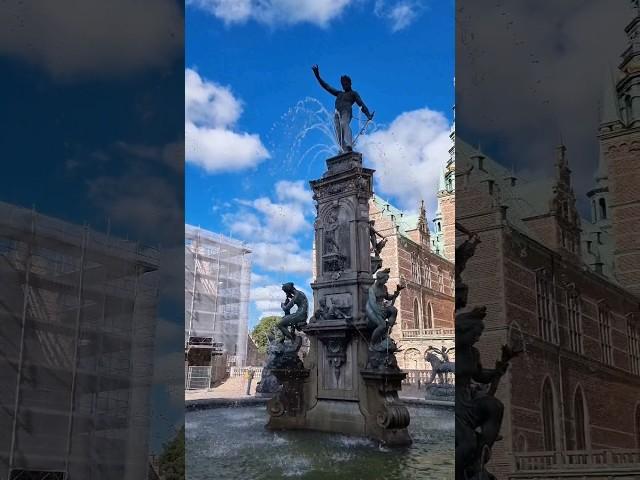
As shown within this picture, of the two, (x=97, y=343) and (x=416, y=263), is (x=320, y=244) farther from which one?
(x=416, y=263)

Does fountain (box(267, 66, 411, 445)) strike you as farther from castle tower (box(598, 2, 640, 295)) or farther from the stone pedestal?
castle tower (box(598, 2, 640, 295))

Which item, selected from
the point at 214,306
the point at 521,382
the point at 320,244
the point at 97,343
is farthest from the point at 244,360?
the point at 521,382

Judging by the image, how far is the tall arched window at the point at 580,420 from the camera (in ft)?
19.3

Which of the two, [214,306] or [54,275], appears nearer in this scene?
[54,275]

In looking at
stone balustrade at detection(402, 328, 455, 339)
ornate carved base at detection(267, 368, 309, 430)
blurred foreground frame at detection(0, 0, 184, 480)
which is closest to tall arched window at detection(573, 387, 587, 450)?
blurred foreground frame at detection(0, 0, 184, 480)

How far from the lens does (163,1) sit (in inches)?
308

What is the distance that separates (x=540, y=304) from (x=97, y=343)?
514cm

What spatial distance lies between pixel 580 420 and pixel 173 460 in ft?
15.6

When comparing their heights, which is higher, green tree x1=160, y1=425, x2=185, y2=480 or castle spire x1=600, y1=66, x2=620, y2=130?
castle spire x1=600, y1=66, x2=620, y2=130

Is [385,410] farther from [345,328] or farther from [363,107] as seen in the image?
[363,107]

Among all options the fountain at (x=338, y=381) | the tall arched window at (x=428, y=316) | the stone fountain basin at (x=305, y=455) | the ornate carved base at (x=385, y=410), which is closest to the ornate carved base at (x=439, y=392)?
the fountain at (x=338, y=381)

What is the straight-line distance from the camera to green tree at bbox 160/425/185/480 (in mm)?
7238

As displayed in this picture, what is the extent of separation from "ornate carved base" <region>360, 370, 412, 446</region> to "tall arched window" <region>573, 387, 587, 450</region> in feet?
12.1

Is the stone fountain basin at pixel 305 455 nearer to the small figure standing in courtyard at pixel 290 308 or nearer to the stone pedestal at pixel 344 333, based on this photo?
the stone pedestal at pixel 344 333
